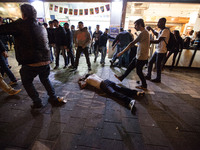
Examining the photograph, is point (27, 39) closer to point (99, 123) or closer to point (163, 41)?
point (99, 123)

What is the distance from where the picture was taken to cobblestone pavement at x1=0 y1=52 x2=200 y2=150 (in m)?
1.60

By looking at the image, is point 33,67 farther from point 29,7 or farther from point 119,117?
point 119,117

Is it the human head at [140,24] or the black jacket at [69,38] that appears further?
the black jacket at [69,38]

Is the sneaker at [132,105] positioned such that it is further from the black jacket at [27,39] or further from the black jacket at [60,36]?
the black jacket at [60,36]

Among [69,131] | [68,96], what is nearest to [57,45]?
[68,96]

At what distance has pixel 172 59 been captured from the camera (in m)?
5.77

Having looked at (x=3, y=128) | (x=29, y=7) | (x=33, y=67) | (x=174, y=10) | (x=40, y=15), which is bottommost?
(x=3, y=128)

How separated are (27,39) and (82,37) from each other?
2.86 meters

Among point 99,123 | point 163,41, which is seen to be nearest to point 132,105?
point 99,123

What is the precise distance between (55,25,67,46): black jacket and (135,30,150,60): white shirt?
3285 millimetres

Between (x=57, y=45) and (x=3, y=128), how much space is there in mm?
3734

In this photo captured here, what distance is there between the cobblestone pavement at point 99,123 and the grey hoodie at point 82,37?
7.56ft

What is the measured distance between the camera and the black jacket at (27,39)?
5.32ft

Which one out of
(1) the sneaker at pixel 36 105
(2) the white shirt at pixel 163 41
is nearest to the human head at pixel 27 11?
(1) the sneaker at pixel 36 105
